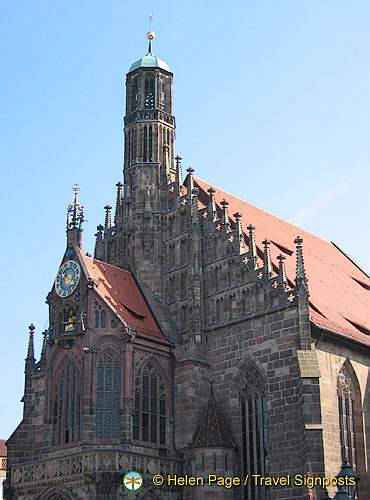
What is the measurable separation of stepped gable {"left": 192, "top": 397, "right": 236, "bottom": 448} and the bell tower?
1062 cm

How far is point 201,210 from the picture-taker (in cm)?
3725

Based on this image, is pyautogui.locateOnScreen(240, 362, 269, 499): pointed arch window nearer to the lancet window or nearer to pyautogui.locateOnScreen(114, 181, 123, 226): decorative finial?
the lancet window

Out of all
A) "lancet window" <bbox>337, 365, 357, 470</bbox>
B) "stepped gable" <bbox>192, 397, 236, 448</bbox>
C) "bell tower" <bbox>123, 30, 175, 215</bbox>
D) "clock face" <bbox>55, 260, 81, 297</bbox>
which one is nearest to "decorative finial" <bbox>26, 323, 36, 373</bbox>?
"clock face" <bbox>55, 260, 81, 297</bbox>

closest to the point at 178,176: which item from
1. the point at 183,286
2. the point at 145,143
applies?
the point at 145,143

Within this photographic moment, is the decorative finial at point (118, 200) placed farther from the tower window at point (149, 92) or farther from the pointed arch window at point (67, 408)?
the pointed arch window at point (67, 408)

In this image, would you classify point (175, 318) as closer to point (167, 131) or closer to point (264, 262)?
point (264, 262)

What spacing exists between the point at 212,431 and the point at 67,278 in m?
9.00

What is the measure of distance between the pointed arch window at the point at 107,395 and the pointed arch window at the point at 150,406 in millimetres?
829

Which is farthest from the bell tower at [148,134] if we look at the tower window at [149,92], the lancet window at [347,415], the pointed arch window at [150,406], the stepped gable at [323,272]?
the lancet window at [347,415]

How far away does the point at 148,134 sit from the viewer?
40062 mm

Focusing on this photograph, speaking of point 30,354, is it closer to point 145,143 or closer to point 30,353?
point 30,353

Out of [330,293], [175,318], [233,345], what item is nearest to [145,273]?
[175,318]

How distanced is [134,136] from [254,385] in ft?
47.2

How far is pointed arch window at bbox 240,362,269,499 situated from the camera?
102 ft
